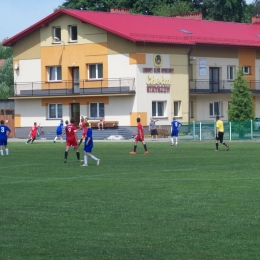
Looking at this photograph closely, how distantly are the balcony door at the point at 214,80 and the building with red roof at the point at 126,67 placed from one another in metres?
0.08

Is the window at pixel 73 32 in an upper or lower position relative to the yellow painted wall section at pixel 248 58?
upper

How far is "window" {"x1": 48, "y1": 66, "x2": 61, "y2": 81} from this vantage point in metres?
66.9

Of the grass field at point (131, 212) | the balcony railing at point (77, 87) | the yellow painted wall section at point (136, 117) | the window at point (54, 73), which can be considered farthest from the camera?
the window at point (54, 73)

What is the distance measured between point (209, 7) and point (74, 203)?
73987mm

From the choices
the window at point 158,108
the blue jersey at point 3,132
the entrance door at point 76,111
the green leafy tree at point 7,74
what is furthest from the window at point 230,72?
the green leafy tree at point 7,74

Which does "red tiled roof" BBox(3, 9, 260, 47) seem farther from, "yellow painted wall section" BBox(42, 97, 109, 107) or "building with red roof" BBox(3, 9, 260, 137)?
"yellow painted wall section" BBox(42, 97, 109, 107)

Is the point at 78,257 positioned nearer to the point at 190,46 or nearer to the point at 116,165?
the point at 116,165

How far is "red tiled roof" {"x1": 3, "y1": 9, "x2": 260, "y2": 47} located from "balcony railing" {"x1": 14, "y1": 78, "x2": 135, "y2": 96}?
12.0ft

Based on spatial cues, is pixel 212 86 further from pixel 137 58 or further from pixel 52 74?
pixel 52 74

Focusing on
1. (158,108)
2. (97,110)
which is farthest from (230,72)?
(97,110)

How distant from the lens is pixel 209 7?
8962 centimetres

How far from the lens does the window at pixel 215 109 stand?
2672 inches

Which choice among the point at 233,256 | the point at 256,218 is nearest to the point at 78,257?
the point at 233,256

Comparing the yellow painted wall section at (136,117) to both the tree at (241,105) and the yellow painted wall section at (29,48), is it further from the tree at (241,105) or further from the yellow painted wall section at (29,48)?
the yellow painted wall section at (29,48)
